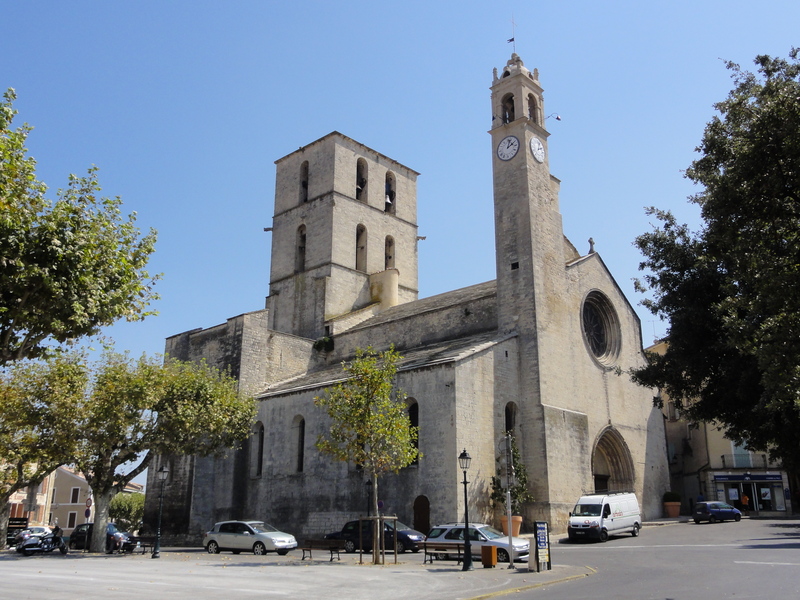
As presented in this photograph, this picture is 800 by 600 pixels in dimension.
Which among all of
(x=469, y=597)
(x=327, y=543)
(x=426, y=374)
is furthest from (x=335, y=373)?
(x=469, y=597)

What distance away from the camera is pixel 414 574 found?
15.5 m

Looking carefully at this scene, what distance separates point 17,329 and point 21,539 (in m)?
21.3

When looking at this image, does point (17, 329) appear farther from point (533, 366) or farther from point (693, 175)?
point (533, 366)

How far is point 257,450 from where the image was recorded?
31016mm

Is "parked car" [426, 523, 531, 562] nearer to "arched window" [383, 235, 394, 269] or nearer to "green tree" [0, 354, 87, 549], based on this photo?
"green tree" [0, 354, 87, 549]

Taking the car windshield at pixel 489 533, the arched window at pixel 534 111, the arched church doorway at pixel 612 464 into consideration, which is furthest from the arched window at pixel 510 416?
the arched window at pixel 534 111

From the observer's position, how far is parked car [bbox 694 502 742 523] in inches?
1123

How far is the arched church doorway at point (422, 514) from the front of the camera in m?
23.6

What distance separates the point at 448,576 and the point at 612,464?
1790cm

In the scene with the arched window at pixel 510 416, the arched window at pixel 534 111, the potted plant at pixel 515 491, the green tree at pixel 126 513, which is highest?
the arched window at pixel 534 111

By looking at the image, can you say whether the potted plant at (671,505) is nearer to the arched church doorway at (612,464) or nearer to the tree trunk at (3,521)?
the arched church doorway at (612,464)

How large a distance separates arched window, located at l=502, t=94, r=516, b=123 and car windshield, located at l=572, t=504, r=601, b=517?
17.2 m

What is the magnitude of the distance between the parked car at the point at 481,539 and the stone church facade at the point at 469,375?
3.07 meters

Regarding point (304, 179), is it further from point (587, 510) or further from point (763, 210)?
point (763, 210)
